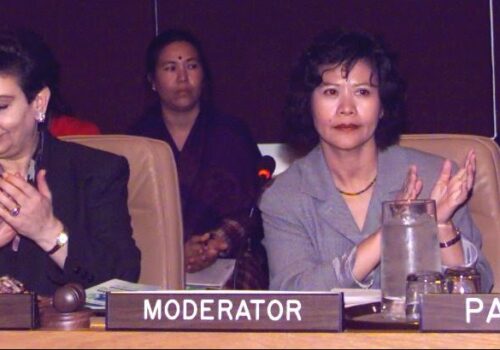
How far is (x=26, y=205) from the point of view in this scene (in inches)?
102

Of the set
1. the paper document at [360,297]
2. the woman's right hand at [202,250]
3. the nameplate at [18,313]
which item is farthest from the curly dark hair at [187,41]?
the nameplate at [18,313]

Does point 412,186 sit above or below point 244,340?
above

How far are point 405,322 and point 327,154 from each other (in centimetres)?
128

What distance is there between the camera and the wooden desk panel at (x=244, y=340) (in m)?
1.25

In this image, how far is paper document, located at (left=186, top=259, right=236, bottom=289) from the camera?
10.8ft

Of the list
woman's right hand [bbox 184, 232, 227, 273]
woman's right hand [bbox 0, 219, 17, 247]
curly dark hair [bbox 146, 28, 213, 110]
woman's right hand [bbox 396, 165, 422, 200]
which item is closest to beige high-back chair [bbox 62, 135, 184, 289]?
woman's right hand [bbox 0, 219, 17, 247]

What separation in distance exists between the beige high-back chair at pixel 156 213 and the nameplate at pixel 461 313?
141cm

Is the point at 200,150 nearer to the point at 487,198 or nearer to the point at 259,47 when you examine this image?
A: the point at 259,47

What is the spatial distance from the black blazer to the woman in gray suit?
0.37m

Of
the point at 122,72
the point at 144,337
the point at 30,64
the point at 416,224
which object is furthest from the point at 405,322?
the point at 122,72

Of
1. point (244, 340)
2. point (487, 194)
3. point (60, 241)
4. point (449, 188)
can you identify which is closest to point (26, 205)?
point (60, 241)

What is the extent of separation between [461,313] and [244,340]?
0.88 feet

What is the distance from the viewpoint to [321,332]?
136 centimetres

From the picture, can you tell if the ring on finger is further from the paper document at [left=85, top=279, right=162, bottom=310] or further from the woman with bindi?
the woman with bindi
